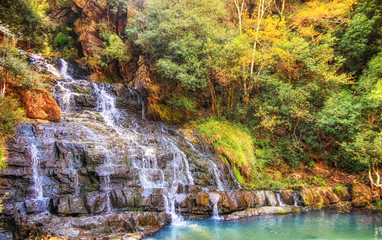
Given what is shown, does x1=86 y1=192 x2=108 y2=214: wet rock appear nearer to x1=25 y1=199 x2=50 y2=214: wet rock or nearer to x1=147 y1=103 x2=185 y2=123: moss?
x1=25 y1=199 x2=50 y2=214: wet rock

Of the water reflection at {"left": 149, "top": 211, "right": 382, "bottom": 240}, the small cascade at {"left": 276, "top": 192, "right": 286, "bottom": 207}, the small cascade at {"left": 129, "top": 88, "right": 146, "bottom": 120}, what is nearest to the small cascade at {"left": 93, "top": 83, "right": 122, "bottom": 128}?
the small cascade at {"left": 129, "top": 88, "right": 146, "bottom": 120}

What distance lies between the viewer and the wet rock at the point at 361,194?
12.8 meters

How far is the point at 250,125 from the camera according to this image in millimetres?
16812

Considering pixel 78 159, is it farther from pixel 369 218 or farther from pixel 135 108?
pixel 369 218

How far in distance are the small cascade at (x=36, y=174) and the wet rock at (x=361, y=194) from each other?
15.9 m

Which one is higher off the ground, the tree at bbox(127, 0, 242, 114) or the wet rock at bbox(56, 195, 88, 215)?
the tree at bbox(127, 0, 242, 114)

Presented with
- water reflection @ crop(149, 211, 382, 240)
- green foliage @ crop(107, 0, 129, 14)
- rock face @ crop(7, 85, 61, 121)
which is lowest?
water reflection @ crop(149, 211, 382, 240)

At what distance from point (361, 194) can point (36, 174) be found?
55.0 ft

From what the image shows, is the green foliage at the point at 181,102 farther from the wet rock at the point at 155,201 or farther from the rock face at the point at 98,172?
the wet rock at the point at 155,201

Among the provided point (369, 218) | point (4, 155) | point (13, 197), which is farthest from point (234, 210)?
point (4, 155)

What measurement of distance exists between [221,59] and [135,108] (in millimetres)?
7186

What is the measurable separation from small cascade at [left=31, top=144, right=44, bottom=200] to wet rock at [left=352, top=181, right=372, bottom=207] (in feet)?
52.2

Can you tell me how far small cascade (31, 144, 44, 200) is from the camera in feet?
25.9

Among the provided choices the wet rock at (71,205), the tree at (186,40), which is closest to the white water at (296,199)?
the tree at (186,40)
